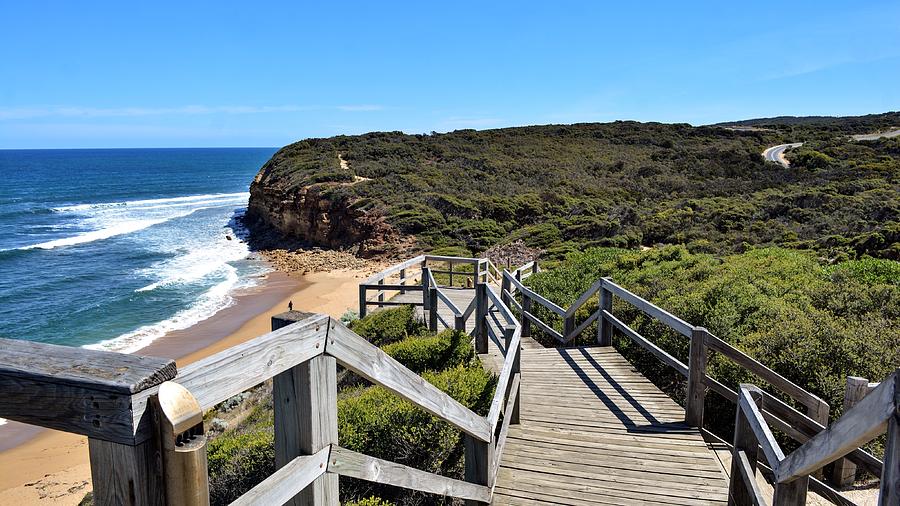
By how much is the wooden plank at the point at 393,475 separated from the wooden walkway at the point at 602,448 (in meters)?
0.94

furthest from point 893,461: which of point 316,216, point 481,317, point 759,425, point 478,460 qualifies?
point 316,216

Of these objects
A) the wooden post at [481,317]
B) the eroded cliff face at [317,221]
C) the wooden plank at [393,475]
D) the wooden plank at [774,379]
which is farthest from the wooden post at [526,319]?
the eroded cliff face at [317,221]

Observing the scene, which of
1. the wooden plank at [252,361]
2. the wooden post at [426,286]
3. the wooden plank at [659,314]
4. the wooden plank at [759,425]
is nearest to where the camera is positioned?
the wooden plank at [252,361]

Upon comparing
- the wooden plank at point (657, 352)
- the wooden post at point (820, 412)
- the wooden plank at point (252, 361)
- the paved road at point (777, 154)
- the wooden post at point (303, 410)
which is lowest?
the wooden plank at point (657, 352)

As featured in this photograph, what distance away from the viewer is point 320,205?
106 feet

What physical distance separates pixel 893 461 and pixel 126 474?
6.81ft

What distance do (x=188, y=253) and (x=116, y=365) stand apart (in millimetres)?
35151

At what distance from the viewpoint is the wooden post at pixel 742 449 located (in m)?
3.60

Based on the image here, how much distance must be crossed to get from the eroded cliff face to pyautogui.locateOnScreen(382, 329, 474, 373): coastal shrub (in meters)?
19.6

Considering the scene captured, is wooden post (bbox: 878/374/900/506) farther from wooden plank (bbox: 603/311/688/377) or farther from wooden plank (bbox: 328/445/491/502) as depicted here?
wooden plank (bbox: 603/311/688/377)

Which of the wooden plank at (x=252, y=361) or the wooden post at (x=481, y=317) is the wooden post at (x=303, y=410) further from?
the wooden post at (x=481, y=317)

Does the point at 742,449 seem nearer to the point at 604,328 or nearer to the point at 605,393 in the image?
the point at 605,393

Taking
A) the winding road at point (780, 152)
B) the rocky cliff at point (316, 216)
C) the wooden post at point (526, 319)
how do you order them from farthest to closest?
the winding road at point (780, 152) < the rocky cliff at point (316, 216) < the wooden post at point (526, 319)

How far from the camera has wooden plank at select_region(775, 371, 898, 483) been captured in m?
1.82
